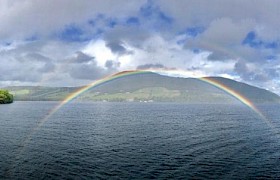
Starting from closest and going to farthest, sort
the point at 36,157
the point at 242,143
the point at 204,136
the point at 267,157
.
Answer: the point at 36,157 → the point at 267,157 → the point at 242,143 → the point at 204,136

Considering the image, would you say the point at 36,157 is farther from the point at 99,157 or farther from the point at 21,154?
the point at 99,157

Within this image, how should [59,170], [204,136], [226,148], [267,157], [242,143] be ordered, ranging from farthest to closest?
[204,136], [242,143], [226,148], [267,157], [59,170]

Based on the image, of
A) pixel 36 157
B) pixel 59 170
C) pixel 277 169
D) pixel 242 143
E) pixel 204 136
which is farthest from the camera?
pixel 204 136

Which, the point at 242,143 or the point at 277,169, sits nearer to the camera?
the point at 277,169

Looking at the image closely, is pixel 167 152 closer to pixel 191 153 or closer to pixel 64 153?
pixel 191 153

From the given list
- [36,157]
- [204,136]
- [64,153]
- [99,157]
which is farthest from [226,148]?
[36,157]

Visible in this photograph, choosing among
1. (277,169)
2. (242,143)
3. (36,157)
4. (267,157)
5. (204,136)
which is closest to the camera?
(277,169)

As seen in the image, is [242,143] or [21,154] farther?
[242,143]

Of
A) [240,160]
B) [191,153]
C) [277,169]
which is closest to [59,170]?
[191,153]

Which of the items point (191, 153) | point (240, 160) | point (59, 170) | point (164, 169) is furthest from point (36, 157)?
point (240, 160)
